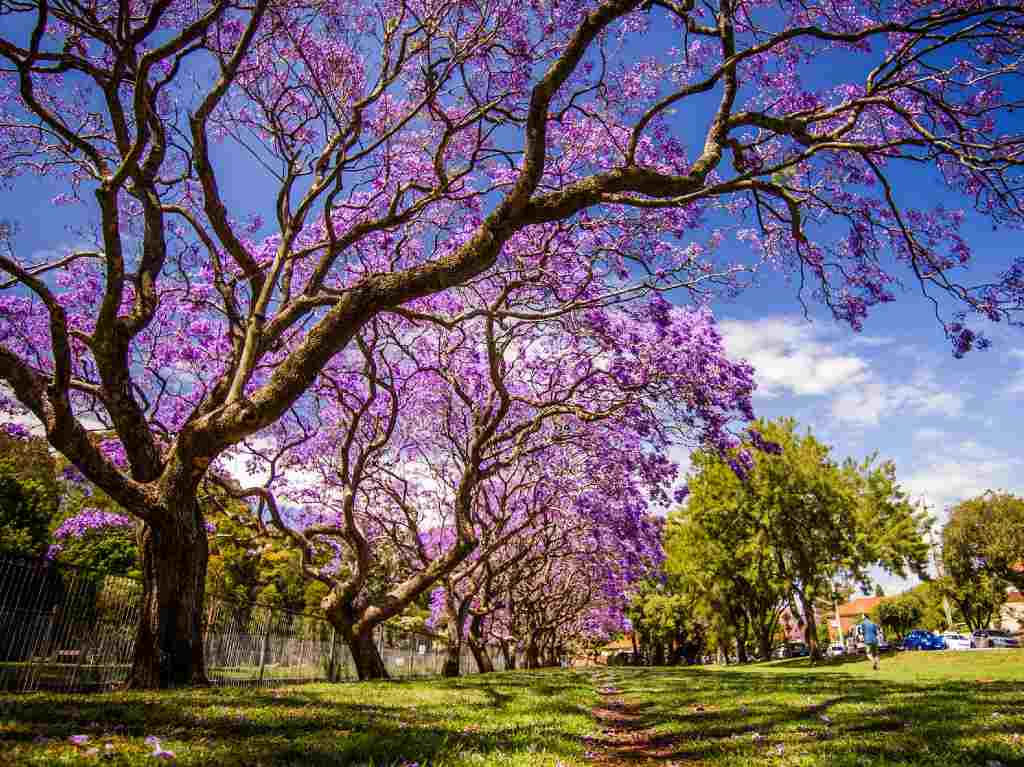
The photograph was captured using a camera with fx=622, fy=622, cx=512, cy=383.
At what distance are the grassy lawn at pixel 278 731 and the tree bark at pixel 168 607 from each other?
5.84 ft

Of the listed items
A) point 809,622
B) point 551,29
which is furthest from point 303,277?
point 809,622

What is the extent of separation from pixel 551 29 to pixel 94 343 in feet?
28.7

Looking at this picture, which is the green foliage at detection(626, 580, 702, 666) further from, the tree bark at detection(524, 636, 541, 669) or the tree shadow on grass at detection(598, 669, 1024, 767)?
the tree shadow on grass at detection(598, 669, 1024, 767)

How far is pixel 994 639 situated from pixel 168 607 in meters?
58.5

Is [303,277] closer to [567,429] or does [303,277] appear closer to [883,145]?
[567,429]

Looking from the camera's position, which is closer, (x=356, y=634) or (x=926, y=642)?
(x=356, y=634)

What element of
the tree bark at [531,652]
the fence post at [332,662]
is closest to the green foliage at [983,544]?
the tree bark at [531,652]

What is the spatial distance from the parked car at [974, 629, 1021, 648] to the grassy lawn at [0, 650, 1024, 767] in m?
49.0

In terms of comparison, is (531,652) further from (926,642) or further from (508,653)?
(926,642)

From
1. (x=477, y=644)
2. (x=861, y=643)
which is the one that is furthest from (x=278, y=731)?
(x=861, y=643)

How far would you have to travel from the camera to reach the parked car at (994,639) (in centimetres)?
4622

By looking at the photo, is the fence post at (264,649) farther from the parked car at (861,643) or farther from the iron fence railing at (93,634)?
the parked car at (861,643)

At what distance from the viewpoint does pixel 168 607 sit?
8.86 metres

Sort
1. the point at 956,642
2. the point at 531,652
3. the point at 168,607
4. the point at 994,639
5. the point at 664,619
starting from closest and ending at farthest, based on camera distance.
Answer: the point at 168,607 → the point at 531,652 → the point at 994,639 → the point at 956,642 → the point at 664,619
